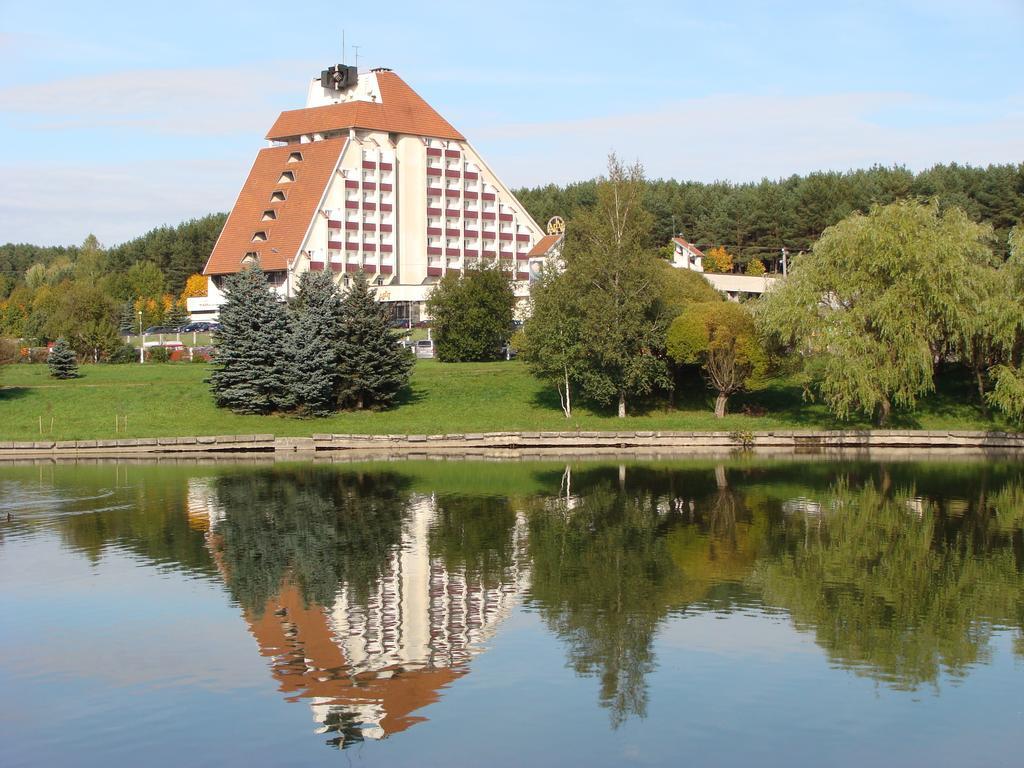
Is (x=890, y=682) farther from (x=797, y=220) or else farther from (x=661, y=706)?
(x=797, y=220)

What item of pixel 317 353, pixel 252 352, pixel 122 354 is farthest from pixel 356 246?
pixel 317 353

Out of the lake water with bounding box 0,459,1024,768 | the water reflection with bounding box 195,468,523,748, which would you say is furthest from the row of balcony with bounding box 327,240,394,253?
the lake water with bounding box 0,459,1024,768

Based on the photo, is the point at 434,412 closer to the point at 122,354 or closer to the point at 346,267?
the point at 122,354

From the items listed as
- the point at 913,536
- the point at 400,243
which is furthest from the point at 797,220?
the point at 913,536

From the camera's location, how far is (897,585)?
24641 millimetres

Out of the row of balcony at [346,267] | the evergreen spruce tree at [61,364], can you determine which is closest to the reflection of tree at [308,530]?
the evergreen spruce tree at [61,364]

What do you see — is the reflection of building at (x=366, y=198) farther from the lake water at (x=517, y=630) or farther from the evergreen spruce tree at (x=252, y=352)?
the lake water at (x=517, y=630)

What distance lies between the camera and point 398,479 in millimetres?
44094

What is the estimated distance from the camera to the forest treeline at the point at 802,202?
11644 cm

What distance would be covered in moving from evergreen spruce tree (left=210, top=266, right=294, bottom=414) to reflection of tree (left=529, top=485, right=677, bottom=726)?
29.1 m

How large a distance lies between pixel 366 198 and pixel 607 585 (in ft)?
309

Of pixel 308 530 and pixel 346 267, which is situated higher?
pixel 346 267

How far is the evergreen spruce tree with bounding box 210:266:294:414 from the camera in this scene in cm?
6184

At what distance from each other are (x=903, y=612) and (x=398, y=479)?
24670 mm
